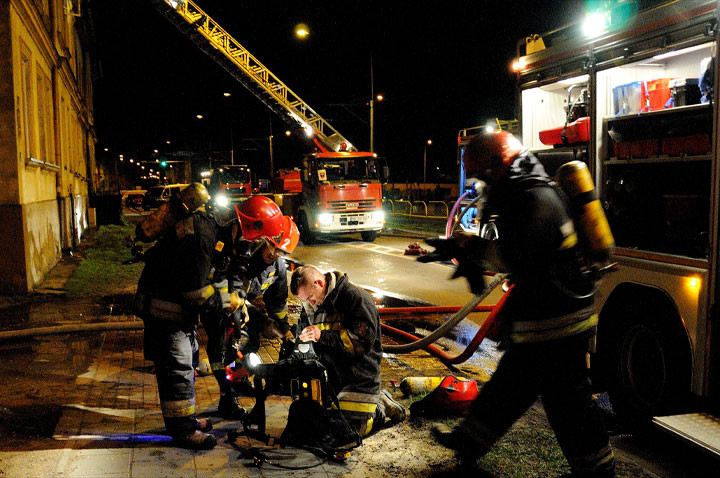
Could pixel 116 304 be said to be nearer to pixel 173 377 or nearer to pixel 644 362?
pixel 173 377

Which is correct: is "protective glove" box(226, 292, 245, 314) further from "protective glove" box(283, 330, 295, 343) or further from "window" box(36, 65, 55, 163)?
"window" box(36, 65, 55, 163)

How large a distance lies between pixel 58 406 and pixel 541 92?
5.22 meters

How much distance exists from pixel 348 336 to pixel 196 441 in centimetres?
117

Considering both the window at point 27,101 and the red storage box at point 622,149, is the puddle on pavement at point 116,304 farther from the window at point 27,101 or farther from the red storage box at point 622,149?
the red storage box at point 622,149

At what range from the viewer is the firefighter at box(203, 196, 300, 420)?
13.4 ft

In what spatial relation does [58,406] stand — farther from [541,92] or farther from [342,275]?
[541,92]

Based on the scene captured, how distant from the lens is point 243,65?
2498cm

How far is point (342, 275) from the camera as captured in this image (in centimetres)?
377

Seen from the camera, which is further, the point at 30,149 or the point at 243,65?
the point at 243,65

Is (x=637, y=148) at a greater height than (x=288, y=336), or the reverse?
(x=637, y=148)

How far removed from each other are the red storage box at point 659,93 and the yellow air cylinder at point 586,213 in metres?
1.91

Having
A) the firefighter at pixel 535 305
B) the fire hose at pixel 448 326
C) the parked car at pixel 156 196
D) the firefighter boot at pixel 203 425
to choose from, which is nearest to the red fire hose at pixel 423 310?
the fire hose at pixel 448 326

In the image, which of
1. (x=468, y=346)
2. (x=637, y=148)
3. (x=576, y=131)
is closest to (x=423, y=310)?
(x=468, y=346)

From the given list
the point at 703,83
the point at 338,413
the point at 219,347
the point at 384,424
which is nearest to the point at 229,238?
the point at 219,347
